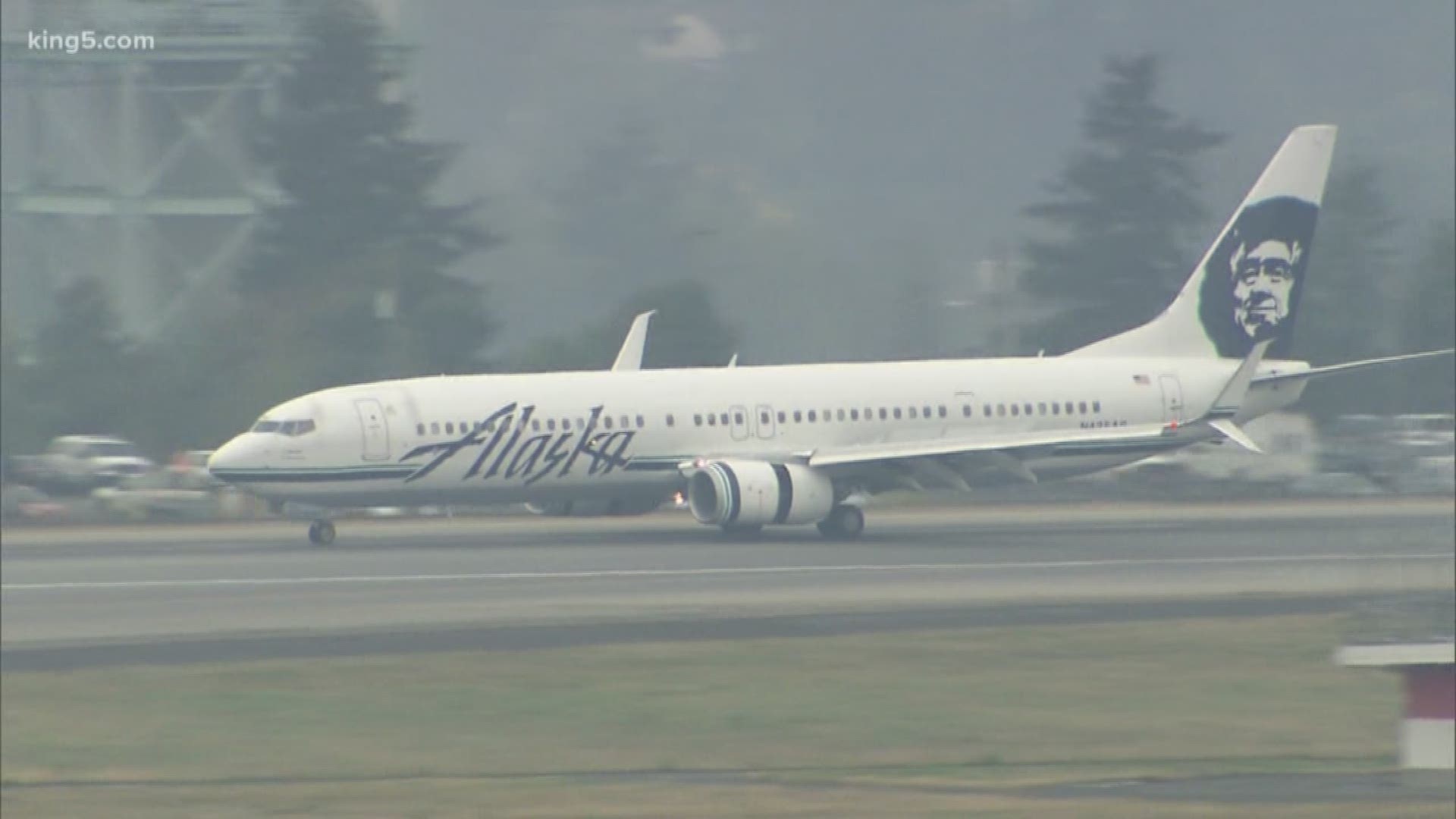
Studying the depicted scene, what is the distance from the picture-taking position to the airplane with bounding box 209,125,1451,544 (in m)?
42.6

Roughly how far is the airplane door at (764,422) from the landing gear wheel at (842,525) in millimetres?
1960

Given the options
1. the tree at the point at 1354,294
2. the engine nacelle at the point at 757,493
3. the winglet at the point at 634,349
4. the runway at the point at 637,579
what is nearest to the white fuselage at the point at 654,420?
the engine nacelle at the point at 757,493

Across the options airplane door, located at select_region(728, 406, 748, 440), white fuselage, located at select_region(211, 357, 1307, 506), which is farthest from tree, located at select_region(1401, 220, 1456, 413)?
airplane door, located at select_region(728, 406, 748, 440)

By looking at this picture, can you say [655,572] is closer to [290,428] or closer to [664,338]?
[290,428]

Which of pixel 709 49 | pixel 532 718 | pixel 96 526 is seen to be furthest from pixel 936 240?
pixel 532 718

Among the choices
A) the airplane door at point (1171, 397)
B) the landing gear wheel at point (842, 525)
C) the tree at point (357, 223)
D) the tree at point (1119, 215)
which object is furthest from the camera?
the tree at point (1119, 215)

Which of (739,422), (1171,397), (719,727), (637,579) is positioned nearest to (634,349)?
(739,422)

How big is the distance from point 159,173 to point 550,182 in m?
29.1

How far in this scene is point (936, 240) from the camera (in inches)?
4860

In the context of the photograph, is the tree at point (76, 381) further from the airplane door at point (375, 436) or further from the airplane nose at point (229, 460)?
the airplane door at point (375, 436)

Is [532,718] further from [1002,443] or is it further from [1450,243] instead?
[1450,243]

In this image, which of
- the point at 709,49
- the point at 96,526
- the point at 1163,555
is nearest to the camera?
the point at 1163,555

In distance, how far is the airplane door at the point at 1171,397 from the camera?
47.9 m

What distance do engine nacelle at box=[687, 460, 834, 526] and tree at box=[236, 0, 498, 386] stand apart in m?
39.4
